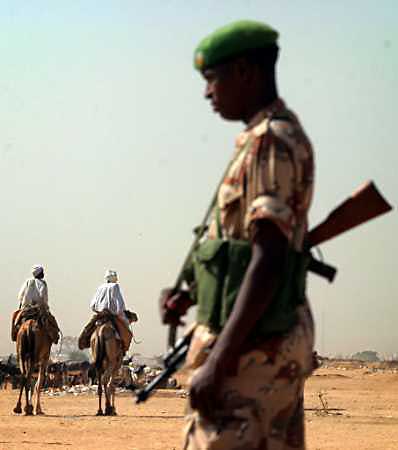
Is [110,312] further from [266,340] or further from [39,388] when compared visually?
[266,340]

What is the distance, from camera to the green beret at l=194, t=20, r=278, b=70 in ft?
14.4

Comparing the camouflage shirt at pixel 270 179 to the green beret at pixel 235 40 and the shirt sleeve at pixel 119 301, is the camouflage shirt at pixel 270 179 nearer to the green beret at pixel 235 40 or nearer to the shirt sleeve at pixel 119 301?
the green beret at pixel 235 40

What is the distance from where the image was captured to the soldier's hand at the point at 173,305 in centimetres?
470

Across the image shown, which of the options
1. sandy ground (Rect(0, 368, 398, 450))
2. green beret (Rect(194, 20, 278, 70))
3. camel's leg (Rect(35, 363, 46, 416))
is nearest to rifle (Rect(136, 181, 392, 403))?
green beret (Rect(194, 20, 278, 70))

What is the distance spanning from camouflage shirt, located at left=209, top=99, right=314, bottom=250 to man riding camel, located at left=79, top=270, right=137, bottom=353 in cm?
1720

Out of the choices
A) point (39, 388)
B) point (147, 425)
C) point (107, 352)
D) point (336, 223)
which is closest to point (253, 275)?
point (336, 223)

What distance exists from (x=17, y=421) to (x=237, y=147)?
49.9 feet

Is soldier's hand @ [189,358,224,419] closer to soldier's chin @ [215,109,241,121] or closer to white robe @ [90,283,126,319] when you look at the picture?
soldier's chin @ [215,109,241,121]

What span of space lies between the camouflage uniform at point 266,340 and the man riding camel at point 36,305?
16964mm

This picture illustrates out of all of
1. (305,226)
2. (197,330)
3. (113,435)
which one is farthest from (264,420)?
(113,435)

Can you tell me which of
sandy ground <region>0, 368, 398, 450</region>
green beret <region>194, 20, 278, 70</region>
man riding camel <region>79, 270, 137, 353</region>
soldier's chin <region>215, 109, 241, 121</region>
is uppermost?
man riding camel <region>79, 270, 137, 353</region>

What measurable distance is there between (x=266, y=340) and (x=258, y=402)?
0.22 m

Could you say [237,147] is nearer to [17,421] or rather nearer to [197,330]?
[197,330]

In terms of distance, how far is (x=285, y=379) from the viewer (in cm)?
425
